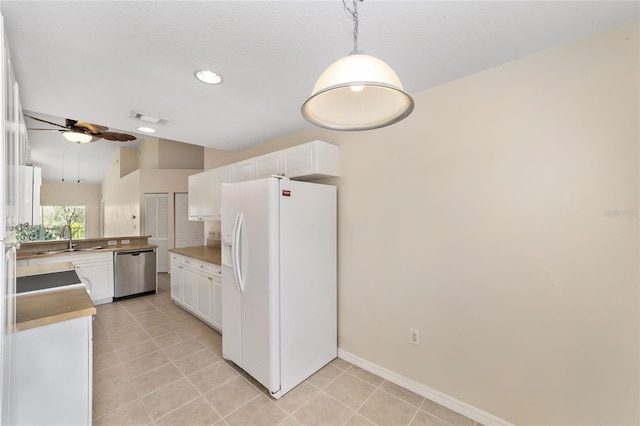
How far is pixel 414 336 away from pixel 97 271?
15.9 ft

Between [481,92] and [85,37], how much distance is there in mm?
2527

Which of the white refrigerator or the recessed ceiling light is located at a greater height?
the recessed ceiling light

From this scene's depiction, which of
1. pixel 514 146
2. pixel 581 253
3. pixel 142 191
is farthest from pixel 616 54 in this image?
pixel 142 191

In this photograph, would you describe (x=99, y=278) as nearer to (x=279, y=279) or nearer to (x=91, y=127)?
(x=91, y=127)

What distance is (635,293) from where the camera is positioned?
1.44 metres

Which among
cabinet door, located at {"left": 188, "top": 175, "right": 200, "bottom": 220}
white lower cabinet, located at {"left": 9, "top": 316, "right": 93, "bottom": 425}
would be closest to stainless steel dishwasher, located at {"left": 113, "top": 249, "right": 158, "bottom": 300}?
cabinet door, located at {"left": 188, "top": 175, "right": 200, "bottom": 220}

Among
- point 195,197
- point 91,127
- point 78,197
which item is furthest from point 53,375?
point 78,197

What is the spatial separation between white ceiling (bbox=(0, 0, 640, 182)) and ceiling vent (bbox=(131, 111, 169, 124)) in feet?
0.80

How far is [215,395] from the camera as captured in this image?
2.22 m

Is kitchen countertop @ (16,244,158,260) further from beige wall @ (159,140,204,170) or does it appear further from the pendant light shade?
the pendant light shade

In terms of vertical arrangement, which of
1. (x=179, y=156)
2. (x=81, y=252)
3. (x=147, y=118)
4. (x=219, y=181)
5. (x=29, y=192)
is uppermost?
(x=179, y=156)

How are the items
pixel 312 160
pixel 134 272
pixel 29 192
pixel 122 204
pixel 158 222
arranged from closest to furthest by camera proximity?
pixel 29 192 → pixel 312 160 → pixel 134 272 → pixel 158 222 → pixel 122 204

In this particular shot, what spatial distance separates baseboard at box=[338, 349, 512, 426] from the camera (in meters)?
1.89

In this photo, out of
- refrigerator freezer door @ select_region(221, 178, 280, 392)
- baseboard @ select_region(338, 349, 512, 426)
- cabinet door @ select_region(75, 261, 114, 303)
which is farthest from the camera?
cabinet door @ select_region(75, 261, 114, 303)
